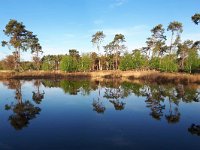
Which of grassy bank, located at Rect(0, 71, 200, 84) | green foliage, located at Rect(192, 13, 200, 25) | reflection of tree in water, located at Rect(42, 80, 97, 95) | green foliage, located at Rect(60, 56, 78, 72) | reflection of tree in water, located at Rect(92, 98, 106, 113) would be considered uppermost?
green foliage, located at Rect(192, 13, 200, 25)

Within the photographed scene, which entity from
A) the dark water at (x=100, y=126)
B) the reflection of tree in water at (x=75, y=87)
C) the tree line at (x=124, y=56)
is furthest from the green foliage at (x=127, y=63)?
the dark water at (x=100, y=126)

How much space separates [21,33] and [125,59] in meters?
33.3

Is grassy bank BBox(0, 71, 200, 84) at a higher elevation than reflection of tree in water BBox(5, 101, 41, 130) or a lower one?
higher

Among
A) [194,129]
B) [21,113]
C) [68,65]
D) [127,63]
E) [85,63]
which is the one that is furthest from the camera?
[85,63]

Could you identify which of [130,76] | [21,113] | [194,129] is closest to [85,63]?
[130,76]

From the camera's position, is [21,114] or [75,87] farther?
[75,87]

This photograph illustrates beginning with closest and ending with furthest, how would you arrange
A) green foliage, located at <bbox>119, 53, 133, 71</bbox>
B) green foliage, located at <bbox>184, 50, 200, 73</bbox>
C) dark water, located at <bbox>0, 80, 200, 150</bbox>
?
dark water, located at <bbox>0, 80, 200, 150</bbox> < green foliage, located at <bbox>184, 50, 200, 73</bbox> < green foliage, located at <bbox>119, 53, 133, 71</bbox>

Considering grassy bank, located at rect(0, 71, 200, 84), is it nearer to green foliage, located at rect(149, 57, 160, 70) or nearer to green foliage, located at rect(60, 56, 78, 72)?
green foliage, located at rect(60, 56, 78, 72)

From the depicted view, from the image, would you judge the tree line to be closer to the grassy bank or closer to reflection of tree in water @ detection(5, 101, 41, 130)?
the grassy bank

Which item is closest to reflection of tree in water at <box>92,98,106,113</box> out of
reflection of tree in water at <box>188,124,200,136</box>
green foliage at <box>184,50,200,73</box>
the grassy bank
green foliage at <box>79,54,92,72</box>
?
reflection of tree in water at <box>188,124,200,136</box>

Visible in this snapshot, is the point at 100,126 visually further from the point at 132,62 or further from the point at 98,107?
the point at 132,62

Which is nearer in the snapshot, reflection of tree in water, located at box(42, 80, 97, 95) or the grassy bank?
reflection of tree in water, located at box(42, 80, 97, 95)

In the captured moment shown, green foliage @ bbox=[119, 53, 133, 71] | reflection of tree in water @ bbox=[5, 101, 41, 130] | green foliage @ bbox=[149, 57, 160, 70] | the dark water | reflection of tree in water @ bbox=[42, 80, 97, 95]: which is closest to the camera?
the dark water

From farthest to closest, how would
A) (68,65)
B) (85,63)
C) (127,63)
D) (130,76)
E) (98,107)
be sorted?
(85,63)
(68,65)
(127,63)
(130,76)
(98,107)
